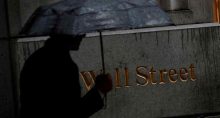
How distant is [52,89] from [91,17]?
165 centimetres

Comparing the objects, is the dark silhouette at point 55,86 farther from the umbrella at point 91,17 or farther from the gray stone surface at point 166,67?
the gray stone surface at point 166,67

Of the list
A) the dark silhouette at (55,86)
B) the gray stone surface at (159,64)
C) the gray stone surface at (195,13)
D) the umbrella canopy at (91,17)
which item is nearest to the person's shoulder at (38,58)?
the dark silhouette at (55,86)

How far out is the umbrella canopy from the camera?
601 cm

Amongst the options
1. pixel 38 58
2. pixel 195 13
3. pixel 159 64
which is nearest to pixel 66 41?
pixel 38 58

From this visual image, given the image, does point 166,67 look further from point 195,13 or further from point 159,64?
point 195,13

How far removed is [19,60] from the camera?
8539 millimetres

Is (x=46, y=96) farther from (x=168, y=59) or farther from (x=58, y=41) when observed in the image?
(x=168, y=59)

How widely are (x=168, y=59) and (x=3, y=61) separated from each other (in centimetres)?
239

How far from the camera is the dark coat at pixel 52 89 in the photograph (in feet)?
14.9

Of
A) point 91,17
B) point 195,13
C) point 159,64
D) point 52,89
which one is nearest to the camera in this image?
point 52,89

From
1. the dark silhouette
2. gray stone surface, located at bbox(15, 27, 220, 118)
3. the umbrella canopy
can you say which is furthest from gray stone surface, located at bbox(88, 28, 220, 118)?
the dark silhouette

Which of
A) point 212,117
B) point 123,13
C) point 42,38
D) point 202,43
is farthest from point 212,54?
point 123,13

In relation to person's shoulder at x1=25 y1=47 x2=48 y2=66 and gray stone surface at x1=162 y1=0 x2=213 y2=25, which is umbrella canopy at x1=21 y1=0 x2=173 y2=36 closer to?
person's shoulder at x1=25 y1=47 x2=48 y2=66

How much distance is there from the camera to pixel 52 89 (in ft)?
15.0
